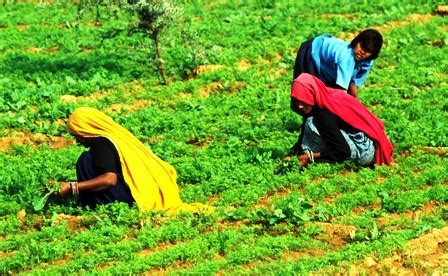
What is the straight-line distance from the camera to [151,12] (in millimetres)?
16375

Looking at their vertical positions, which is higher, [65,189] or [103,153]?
[103,153]

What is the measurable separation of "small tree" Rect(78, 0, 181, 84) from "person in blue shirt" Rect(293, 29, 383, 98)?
4.13 m

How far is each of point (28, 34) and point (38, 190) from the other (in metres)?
9.51

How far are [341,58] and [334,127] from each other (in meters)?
1.14

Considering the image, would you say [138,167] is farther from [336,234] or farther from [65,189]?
[336,234]

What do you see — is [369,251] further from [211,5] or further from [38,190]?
[211,5]

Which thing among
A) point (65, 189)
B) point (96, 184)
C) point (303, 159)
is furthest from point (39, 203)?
point (303, 159)

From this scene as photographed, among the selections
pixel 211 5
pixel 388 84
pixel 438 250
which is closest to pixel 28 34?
pixel 211 5

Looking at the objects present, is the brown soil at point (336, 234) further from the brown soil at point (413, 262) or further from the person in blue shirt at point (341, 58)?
the person in blue shirt at point (341, 58)

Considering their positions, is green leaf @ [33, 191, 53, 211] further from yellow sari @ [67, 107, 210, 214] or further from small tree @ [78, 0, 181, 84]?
small tree @ [78, 0, 181, 84]

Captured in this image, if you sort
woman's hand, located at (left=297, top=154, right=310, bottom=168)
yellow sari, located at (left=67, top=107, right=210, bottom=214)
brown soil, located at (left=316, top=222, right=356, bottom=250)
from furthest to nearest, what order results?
1. woman's hand, located at (left=297, top=154, right=310, bottom=168)
2. yellow sari, located at (left=67, top=107, right=210, bottom=214)
3. brown soil, located at (left=316, top=222, right=356, bottom=250)

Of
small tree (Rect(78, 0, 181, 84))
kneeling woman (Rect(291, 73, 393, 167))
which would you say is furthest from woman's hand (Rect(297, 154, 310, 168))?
small tree (Rect(78, 0, 181, 84))

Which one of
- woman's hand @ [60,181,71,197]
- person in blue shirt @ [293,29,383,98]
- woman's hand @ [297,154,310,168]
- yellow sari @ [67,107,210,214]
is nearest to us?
yellow sari @ [67,107,210,214]

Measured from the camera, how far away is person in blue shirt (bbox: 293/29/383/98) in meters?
12.3
